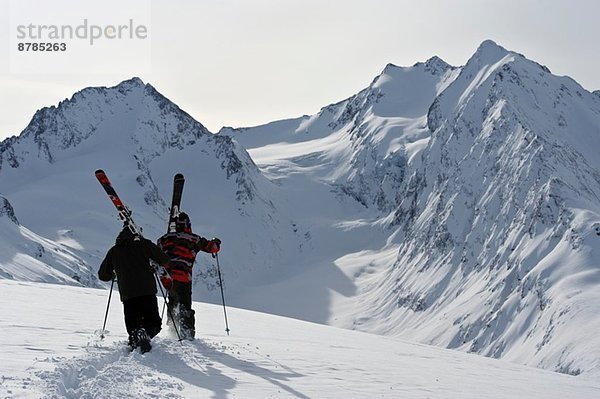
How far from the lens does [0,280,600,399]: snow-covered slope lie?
1037 centimetres

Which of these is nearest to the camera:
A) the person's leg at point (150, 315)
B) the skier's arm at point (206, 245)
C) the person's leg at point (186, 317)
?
the person's leg at point (150, 315)

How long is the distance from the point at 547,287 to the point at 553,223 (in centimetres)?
2869

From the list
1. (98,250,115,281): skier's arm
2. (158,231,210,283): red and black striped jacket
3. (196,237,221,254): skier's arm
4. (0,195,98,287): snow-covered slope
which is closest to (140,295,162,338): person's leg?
(98,250,115,281): skier's arm

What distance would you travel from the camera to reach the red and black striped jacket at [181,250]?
15555 millimetres

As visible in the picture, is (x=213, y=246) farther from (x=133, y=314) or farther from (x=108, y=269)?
(x=133, y=314)

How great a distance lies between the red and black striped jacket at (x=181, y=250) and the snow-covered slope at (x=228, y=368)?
50.1 inches

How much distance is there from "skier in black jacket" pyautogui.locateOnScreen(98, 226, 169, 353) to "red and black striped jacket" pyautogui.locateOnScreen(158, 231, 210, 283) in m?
1.56

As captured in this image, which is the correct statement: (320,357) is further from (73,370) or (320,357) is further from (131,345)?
(73,370)

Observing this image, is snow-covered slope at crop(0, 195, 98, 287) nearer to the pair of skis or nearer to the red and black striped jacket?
the pair of skis

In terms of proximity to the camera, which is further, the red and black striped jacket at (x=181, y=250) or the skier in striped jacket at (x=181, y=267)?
the red and black striped jacket at (x=181, y=250)

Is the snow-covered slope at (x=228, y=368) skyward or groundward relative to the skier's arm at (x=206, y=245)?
groundward

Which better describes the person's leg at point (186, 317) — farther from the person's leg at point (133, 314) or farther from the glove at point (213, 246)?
the person's leg at point (133, 314)

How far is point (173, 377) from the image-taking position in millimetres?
11258

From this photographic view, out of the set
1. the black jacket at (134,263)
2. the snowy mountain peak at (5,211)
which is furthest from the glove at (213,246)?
the snowy mountain peak at (5,211)
